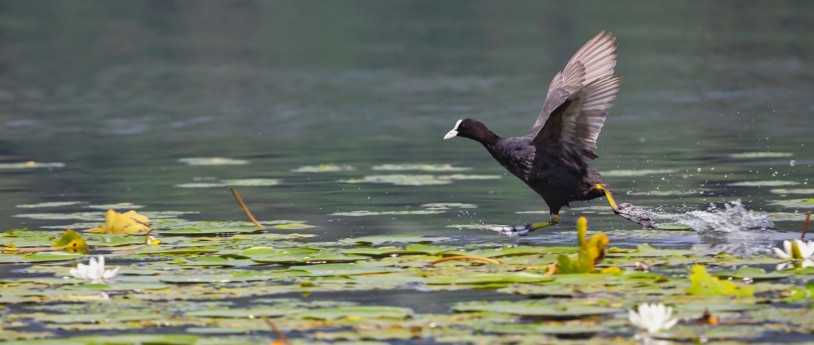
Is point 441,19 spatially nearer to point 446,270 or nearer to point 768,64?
point 768,64

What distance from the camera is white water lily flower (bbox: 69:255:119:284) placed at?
7750 mm

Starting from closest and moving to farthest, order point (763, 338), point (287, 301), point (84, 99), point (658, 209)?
1. point (763, 338)
2. point (287, 301)
3. point (658, 209)
4. point (84, 99)

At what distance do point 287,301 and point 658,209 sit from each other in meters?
5.71

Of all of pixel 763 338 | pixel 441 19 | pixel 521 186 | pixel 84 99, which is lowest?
pixel 763 338

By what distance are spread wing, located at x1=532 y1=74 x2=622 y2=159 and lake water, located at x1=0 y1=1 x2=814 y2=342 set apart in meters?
0.82

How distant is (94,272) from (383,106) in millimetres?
19913

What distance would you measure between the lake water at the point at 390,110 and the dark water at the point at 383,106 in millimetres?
85

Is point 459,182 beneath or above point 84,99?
beneath

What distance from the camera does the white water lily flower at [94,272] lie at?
775 cm

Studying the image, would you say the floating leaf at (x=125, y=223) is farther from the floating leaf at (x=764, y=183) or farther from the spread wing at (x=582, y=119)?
the floating leaf at (x=764, y=183)

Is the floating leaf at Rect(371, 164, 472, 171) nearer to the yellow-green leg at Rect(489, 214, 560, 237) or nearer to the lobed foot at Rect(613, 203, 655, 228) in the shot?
the yellow-green leg at Rect(489, 214, 560, 237)

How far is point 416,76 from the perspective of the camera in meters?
35.0

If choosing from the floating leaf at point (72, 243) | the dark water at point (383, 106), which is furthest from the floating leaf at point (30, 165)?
the floating leaf at point (72, 243)

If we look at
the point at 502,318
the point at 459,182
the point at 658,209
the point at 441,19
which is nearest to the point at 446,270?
the point at 502,318
